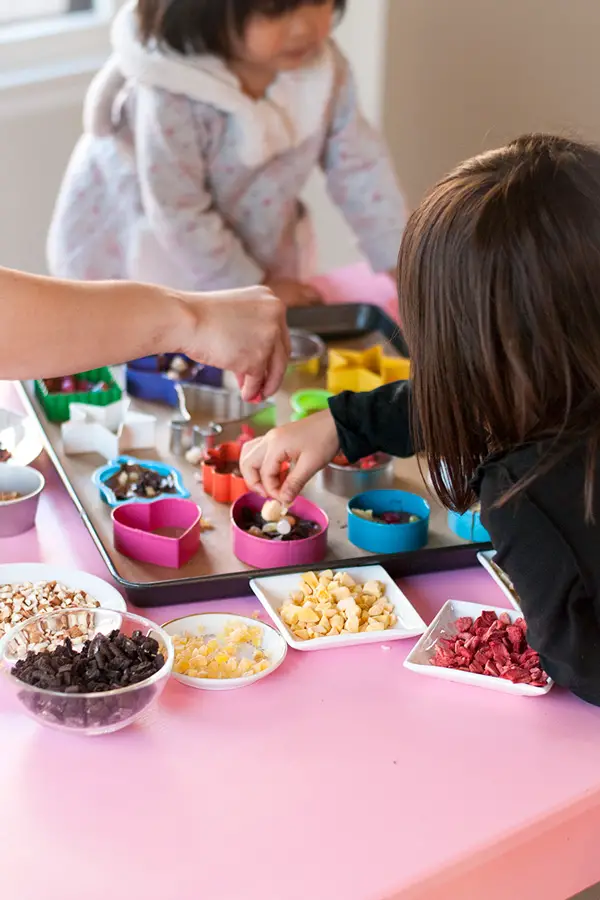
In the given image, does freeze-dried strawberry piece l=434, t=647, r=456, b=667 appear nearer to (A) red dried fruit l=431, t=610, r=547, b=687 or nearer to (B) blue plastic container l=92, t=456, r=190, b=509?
(A) red dried fruit l=431, t=610, r=547, b=687

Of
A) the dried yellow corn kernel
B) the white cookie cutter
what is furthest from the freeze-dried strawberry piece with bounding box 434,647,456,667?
the white cookie cutter

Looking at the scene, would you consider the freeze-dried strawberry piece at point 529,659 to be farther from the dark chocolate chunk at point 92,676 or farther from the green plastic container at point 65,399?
the green plastic container at point 65,399

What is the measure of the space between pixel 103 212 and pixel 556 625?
1.23 meters

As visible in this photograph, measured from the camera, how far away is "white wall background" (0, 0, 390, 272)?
2.29m

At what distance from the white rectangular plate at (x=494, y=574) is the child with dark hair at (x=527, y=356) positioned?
0.12 m

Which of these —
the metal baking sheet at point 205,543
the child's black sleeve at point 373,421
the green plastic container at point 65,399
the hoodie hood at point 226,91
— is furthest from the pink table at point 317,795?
the hoodie hood at point 226,91

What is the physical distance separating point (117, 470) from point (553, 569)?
485mm

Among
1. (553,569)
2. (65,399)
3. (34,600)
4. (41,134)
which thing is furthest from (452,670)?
(41,134)

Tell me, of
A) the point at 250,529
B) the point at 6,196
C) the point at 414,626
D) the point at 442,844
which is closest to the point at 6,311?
the point at 250,529

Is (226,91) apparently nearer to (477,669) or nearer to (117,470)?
(117,470)

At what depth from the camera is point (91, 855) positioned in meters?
0.67

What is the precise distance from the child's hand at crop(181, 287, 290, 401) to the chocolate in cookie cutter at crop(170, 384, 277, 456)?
10 centimetres

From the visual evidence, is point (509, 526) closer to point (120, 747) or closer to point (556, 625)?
point (556, 625)

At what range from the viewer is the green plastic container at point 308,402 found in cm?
126
